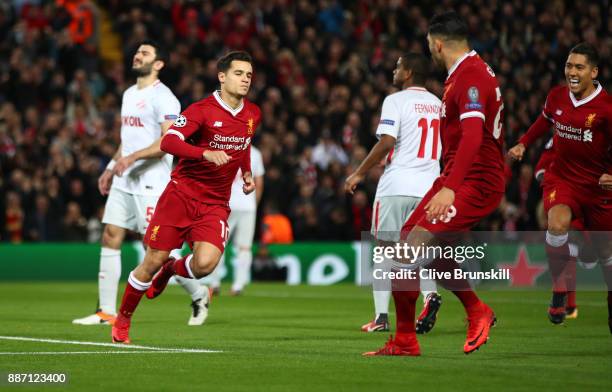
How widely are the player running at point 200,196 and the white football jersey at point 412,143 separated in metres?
1.76

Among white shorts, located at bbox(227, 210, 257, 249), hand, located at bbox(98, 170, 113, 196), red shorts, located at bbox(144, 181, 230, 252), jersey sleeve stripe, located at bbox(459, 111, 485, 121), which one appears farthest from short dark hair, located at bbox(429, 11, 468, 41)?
white shorts, located at bbox(227, 210, 257, 249)

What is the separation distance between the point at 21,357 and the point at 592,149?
5257 millimetres

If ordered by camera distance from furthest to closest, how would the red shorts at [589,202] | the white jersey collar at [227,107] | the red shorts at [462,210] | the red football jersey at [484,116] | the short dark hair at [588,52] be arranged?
1. the red shorts at [589,202]
2. the short dark hair at [588,52]
3. the white jersey collar at [227,107]
4. the red shorts at [462,210]
5. the red football jersey at [484,116]

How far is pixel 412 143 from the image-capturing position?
1172 centimetres

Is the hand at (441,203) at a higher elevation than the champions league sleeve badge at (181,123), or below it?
below

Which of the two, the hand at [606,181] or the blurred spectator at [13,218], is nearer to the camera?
the hand at [606,181]

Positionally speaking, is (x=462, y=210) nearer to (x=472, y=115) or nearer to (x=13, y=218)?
(x=472, y=115)

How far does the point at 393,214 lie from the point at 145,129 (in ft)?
8.67

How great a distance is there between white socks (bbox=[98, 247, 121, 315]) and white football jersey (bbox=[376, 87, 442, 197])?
9.32ft

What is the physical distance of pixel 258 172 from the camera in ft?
59.9

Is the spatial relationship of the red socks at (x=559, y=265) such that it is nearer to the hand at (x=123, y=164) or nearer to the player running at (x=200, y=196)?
the player running at (x=200, y=196)

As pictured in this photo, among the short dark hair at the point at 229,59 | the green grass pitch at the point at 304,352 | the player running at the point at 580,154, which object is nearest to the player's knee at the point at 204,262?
the green grass pitch at the point at 304,352

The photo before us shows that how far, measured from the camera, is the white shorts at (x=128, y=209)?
488 inches

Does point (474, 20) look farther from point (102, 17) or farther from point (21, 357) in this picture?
point (21, 357)
